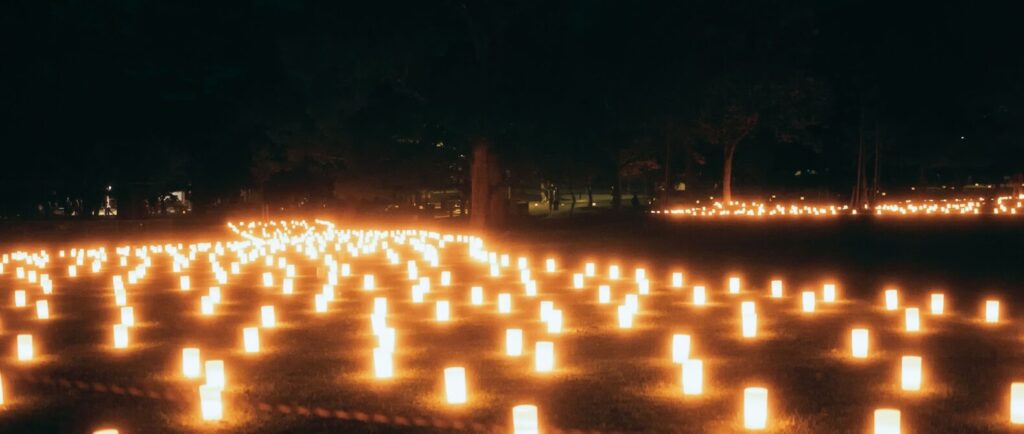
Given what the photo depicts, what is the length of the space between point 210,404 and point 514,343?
3.15 metres

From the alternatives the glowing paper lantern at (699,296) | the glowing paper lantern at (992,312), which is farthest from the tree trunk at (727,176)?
the glowing paper lantern at (992,312)

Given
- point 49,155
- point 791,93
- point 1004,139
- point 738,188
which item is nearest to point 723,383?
point 49,155

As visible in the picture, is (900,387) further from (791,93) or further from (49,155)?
(791,93)

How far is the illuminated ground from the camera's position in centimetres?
714

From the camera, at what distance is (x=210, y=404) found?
703 cm

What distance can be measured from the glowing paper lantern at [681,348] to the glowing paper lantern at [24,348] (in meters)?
5.48

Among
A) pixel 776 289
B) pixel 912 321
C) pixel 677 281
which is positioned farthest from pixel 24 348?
pixel 677 281

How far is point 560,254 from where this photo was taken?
22297mm

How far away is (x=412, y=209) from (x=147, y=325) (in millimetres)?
35689

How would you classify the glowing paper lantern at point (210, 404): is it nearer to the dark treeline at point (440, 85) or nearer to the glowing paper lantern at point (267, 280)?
the glowing paper lantern at point (267, 280)

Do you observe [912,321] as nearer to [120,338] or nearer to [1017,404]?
[1017,404]

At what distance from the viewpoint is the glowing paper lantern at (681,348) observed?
895 cm

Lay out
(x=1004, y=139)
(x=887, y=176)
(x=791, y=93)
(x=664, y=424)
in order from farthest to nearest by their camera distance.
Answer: (x=887, y=176), (x=1004, y=139), (x=791, y=93), (x=664, y=424)

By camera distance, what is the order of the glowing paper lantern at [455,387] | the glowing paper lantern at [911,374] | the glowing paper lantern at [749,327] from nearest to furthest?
the glowing paper lantern at [455,387] < the glowing paper lantern at [911,374] < the glowing paper lantern at [749,327]
